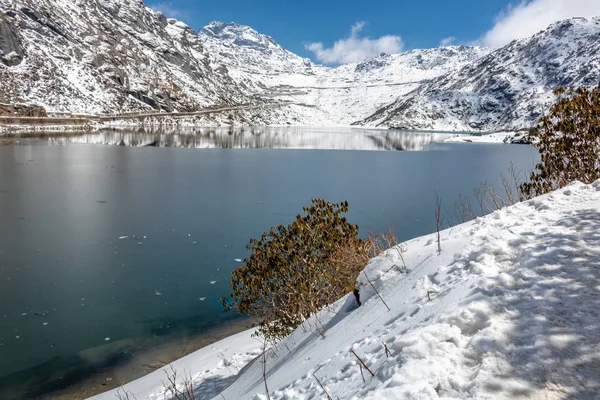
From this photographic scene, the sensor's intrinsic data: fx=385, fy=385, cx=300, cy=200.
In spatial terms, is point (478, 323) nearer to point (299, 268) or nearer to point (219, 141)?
point (299, 268)

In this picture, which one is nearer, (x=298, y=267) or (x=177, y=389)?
(x=177, y=389)

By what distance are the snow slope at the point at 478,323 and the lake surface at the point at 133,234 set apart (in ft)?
29.0

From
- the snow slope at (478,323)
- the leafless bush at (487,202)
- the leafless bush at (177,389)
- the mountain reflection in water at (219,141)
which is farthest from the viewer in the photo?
the mountain reflection in water at (219,141)

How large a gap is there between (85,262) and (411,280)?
1770 cm

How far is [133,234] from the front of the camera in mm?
23016

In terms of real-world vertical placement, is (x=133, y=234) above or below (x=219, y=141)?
below

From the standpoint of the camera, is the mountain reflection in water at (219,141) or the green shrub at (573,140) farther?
the mountain reflection in water at (219,141)

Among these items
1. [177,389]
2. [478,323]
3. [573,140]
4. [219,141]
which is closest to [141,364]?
[177,389]

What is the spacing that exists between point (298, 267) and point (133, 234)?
1566 cm

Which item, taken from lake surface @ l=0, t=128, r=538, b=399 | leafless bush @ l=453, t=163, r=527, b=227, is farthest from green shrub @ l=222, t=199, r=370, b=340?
lake surface @ l=0, t=128, r=538, b=399

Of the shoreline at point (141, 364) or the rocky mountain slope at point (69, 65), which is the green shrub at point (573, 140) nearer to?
the shoreline at point (141, 364)

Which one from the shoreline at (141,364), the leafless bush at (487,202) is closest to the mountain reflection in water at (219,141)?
the leafless bush at (487,202)

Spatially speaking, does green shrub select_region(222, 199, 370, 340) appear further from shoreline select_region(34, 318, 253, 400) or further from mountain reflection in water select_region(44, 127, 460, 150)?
mountain reflection in water select_region(44, 127, 460, 150)

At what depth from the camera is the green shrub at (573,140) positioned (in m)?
11.2
